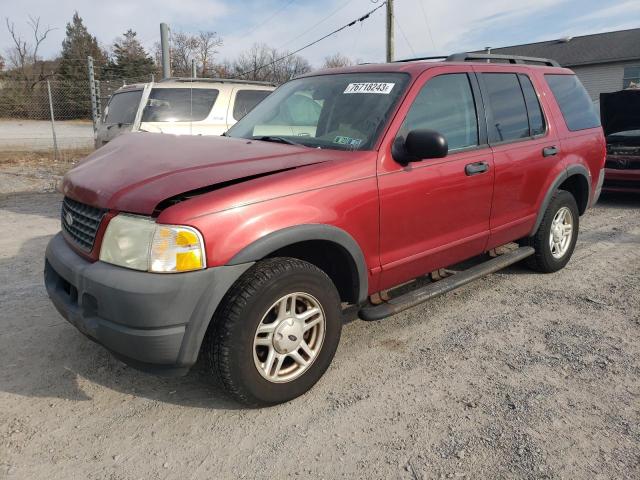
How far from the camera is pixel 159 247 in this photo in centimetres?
238

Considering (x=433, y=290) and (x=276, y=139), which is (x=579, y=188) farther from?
(x=276, y=139)

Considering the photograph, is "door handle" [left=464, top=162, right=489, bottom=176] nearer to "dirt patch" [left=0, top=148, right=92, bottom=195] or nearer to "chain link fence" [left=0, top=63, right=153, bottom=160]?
"dirt patch" [left=0, top=148, right=92, bottom=195]

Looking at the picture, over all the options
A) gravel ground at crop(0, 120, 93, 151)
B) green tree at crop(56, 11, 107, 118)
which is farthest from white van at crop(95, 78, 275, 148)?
gravel ground at crop(0, 120, 93, 151)

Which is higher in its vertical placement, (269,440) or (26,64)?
(26,64)

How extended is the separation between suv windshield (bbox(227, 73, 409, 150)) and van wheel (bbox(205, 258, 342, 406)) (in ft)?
3.22

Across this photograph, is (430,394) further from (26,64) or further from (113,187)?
(26,64)

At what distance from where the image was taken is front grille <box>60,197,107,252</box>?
2705mm

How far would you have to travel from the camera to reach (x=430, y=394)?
2949 mm

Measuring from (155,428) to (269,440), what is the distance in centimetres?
61

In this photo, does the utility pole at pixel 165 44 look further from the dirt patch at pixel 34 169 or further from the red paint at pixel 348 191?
the red paint at pixel 348 191

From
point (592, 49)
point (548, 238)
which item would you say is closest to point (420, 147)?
point (548, 238)

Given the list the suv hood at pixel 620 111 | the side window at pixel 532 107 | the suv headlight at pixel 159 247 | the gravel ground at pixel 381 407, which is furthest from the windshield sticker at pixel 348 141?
the suv hood at pixel 620 111

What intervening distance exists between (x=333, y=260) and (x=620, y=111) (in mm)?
8108

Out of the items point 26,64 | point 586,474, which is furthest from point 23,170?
point 26,64
